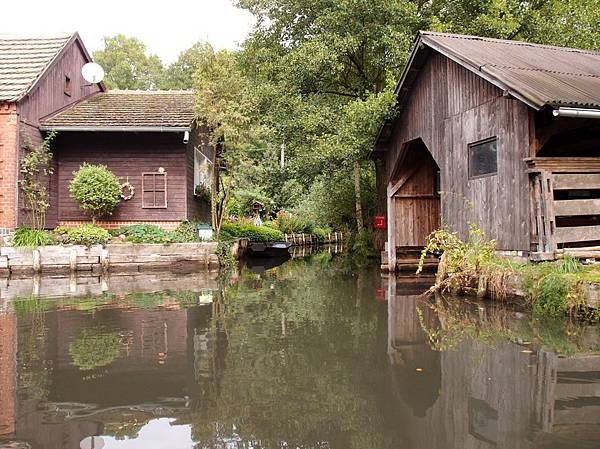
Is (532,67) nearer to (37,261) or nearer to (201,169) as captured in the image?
(201,169)

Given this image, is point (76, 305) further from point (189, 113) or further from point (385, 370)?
point (189, 113)

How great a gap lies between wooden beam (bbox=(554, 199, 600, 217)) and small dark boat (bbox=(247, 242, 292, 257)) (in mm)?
15382

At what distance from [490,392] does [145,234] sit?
15.0 m

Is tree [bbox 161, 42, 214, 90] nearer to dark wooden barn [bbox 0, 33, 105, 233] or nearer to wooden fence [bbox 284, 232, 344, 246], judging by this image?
wooden fence [bbox 284, 232, 344, 246]

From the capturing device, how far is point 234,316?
28.1ft

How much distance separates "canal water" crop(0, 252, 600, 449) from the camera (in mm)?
3730

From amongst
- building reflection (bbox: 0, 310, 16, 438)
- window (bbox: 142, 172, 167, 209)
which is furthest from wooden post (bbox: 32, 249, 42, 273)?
building reflection (bbox: 0, 310, 16, 438)

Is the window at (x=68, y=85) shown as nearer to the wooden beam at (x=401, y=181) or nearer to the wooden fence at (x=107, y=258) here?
the wooden fence at (x=107, y=258)

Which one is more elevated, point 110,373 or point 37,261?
point 37,261

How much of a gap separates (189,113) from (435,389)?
1653cm

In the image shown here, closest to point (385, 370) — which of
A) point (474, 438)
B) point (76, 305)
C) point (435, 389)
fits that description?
point (435, 389)

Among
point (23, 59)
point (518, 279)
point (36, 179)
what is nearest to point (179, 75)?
point (23, 59)

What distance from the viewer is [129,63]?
56594mm

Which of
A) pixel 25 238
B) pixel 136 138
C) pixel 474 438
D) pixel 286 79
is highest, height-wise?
pixel 286 79
